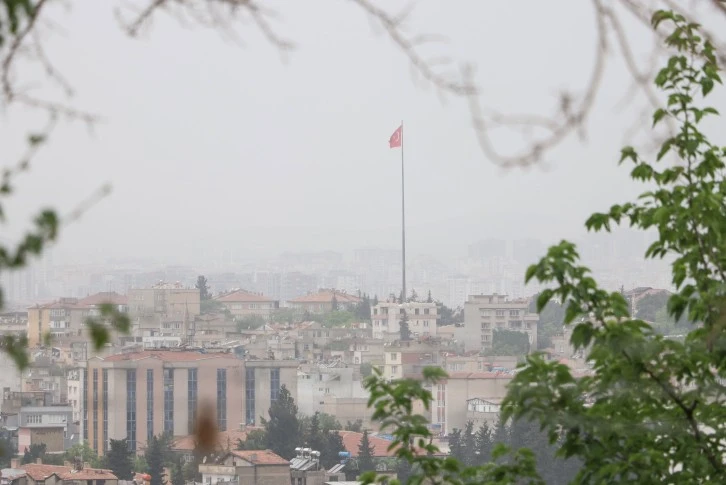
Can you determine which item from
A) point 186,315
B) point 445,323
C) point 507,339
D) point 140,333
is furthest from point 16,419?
point 445,323

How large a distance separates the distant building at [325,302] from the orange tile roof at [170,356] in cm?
1916

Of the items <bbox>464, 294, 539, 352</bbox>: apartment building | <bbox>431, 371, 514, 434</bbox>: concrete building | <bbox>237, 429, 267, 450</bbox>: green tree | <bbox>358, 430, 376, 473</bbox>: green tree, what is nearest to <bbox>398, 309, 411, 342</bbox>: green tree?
<bbox>464, 294, 539, 352</bbox>: apartment building

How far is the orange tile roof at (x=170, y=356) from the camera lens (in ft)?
104

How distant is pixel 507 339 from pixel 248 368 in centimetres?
1309

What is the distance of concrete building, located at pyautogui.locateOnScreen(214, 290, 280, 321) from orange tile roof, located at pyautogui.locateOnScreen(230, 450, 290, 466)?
25785 millimetres

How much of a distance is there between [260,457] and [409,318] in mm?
25613

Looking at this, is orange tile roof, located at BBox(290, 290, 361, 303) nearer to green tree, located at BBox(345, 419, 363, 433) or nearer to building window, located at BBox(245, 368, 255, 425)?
building window, located at BBox(245, 368, 255, 425)

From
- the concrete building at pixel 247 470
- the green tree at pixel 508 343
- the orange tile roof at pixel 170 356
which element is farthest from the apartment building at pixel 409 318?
the concrete building at pixel 247 470

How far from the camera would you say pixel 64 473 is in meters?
21.7

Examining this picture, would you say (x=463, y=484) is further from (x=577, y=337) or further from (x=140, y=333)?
(x=140, y=333)

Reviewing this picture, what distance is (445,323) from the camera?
51.2 metres

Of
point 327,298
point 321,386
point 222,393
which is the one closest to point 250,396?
point 222,393

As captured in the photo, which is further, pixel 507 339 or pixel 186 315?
pixel 507 339

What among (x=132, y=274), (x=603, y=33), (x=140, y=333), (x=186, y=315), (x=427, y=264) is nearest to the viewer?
(x=603, y=33)
